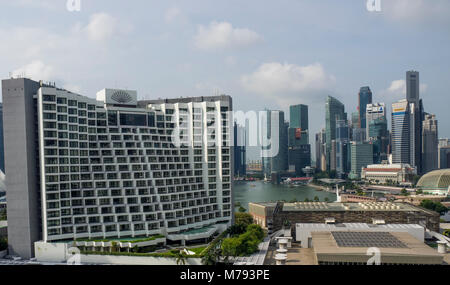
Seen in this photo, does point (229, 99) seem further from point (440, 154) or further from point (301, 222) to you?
point (440, 154)

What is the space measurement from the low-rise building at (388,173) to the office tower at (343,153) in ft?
5.87

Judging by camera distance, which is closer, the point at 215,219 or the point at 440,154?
the point at 215,219

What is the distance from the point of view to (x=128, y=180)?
9.89 meters

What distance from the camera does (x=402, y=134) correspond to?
2927 cm

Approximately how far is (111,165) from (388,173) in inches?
1185

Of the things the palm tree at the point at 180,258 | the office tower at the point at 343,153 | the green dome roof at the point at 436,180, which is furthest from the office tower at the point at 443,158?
the palm tree at the point at 180,258

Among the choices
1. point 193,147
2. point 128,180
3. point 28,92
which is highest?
point 28,92

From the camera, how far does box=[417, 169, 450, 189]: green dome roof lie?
25.1 m

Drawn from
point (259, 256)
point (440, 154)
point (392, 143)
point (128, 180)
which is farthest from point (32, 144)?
point (392, 143)

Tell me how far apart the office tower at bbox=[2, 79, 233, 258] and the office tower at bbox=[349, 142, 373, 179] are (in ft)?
87.2

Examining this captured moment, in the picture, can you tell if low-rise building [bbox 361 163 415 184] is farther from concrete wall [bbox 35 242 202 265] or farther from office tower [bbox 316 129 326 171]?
concrete wall [bbox 35 242 202 265]

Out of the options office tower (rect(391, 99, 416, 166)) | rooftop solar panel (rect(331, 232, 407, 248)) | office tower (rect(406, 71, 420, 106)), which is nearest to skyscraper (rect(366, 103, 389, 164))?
office tower (rect(391, 99, 416, 166))

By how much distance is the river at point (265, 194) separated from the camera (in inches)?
954

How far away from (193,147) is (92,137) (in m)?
3.07
